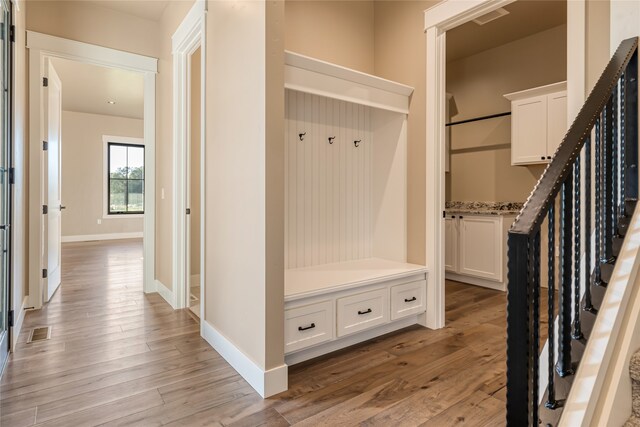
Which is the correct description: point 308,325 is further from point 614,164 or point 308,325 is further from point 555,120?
point 555,120

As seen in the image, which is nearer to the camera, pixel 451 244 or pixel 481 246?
pixel 481 246

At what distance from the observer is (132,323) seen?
9.77 feet

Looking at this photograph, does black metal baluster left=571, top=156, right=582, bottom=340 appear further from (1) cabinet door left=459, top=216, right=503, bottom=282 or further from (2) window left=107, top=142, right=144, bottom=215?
(2) window left=107, top=142, right=144, bottom=215

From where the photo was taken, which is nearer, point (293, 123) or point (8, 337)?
point (8, 337)

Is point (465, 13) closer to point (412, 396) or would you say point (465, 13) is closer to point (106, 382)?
point (412, 396)

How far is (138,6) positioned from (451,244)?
4201 millimetres

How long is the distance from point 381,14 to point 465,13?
869 mm

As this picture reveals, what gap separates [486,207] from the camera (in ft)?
15.4

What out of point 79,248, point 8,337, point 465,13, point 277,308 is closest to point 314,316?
point 277,308

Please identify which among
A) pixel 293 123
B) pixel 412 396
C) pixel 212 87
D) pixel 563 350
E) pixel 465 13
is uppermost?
pixel 465 13

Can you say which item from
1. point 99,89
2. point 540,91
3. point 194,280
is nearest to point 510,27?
point 540,91

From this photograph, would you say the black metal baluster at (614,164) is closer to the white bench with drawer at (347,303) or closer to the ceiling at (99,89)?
the white bench with drawer at (347,303)

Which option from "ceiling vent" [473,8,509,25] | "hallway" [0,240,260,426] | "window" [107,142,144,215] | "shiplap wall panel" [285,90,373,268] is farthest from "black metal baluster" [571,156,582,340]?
"window" [107,142,144,215]

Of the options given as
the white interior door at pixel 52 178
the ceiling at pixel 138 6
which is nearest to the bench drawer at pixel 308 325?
the white interior door at pixel 52 178
